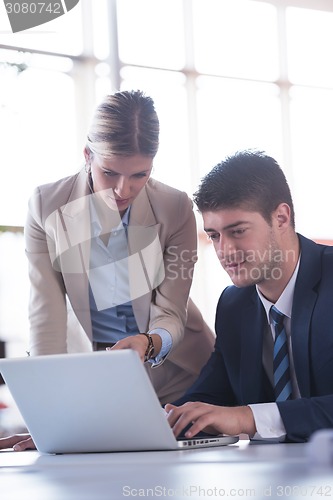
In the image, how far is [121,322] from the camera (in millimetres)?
2512

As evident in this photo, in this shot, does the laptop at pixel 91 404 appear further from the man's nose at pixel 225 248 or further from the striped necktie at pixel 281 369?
the man's nose at pixel 225 248

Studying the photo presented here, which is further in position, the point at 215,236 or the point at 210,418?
the point at 215,236

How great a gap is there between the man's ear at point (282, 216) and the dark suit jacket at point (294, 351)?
7 cm

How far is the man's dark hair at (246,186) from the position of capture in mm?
2279

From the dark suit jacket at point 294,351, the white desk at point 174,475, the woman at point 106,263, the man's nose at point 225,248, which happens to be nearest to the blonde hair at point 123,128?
the woman at point 106,263

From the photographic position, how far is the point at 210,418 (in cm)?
175

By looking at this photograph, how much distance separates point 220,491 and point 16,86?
196 inches

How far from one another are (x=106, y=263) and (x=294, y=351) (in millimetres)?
695

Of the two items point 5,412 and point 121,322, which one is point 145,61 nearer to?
point 5,412

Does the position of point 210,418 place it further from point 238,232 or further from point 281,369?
point 238,232

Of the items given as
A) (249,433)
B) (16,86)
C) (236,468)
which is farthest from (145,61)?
(236,468)

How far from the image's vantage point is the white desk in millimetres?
945

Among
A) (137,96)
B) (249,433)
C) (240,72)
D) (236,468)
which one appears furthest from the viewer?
(240,72)
